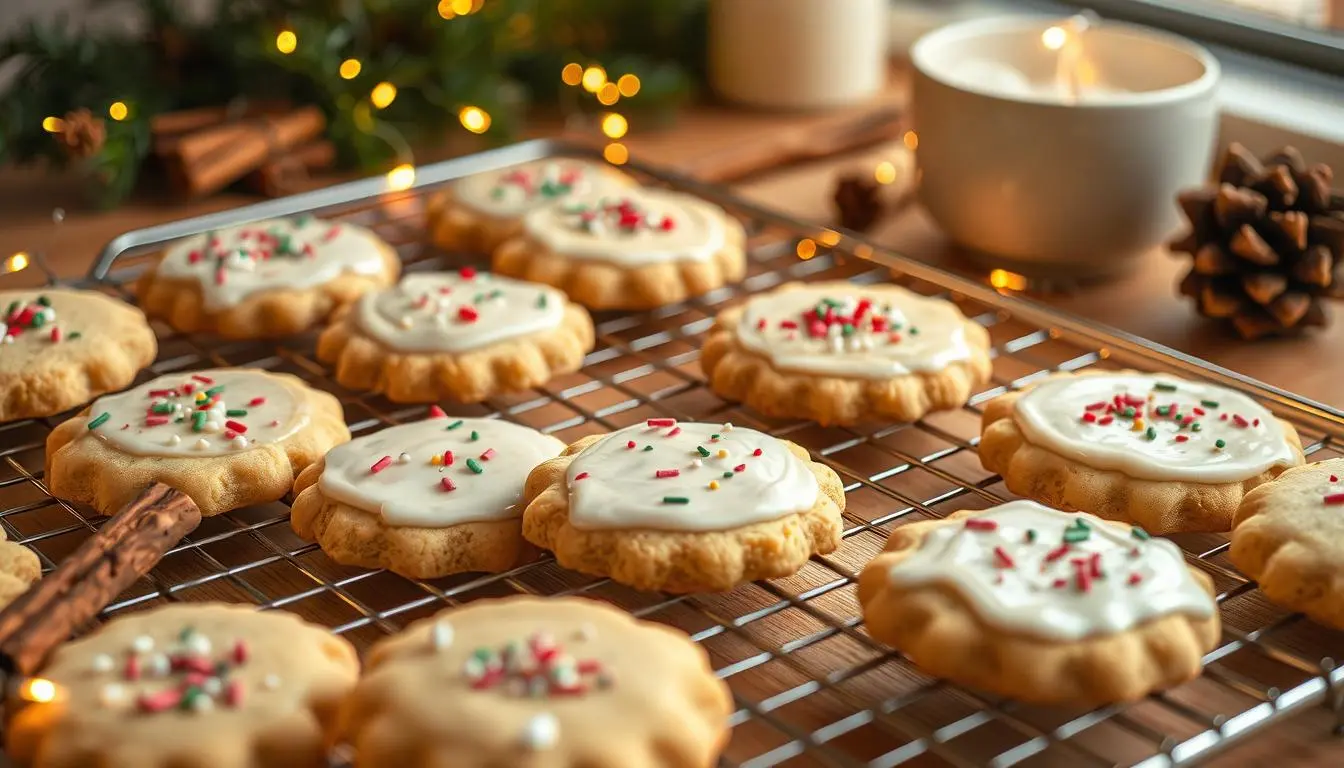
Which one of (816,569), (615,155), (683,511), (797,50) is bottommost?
(816,569)

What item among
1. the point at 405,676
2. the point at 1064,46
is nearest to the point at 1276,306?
the point at 1064,46

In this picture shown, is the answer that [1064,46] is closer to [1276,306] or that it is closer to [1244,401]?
[1276,306]

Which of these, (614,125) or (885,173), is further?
(614,125)

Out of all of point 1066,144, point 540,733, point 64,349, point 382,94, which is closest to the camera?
point 540,733

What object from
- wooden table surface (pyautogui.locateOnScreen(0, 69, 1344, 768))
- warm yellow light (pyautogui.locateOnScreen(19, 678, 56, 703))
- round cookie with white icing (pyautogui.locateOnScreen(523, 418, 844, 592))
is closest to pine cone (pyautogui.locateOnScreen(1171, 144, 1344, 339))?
wooden table surface (pyautogui.locateOnScreen(0, 69, 1344, 768))

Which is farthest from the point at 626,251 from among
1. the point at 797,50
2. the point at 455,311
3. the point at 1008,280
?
the point at 797,50

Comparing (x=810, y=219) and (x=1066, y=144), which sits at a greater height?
(x=1066, y=144)

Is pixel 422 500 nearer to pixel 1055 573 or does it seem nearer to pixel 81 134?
pixel 1055 573
